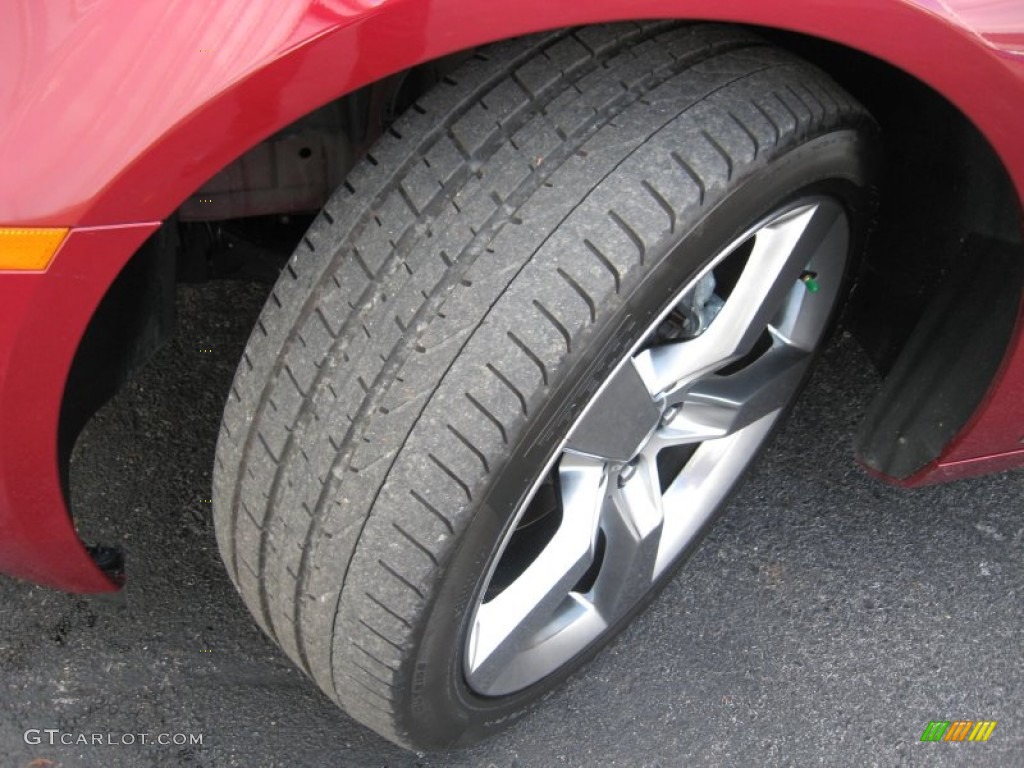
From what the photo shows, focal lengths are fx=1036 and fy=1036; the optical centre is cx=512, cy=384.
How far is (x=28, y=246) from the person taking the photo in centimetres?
97

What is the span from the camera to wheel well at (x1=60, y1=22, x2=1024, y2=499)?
1.31m

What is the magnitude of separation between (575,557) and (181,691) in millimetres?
707

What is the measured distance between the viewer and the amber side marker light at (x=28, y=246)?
97 centimetres

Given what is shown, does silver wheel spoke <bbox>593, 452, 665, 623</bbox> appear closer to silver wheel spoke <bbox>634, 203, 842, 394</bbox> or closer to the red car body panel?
silver wheel spoke <bbox>634, 203, 842, 394</bbox>

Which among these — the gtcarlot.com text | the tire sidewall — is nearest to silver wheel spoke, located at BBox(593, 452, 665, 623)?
the tire sidewall

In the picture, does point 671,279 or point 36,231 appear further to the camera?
point 671,279

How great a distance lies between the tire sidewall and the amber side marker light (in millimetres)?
519

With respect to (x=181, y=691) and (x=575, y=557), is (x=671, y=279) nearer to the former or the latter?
(x=575, y=557)

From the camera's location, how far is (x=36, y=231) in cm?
97

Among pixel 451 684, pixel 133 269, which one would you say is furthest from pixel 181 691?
pixel 133 269

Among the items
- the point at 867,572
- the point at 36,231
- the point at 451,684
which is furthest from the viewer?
the point at 867,572

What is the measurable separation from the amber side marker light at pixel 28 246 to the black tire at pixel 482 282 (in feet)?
1.04

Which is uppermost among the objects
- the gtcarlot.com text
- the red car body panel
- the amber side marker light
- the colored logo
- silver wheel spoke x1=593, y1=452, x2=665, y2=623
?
the red car body panel

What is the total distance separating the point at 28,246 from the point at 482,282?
45 centimetres
